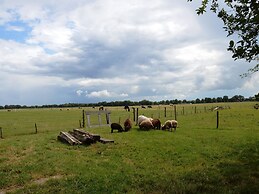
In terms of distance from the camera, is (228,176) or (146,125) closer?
(228,176)

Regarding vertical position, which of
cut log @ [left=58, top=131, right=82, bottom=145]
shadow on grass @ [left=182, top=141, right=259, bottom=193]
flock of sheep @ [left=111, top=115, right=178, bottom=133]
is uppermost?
flock of sheep @ [left=111, top=115, right=178, bottom=133]

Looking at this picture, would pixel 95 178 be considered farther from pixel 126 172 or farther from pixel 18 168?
pixel 18 168

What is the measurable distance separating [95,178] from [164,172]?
3060 mm

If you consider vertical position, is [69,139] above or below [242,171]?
above

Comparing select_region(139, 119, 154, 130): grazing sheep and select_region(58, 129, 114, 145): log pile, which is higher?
select_region(139, 119, 154, 130): grazing sheep

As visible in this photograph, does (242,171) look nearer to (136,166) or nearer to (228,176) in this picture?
(228,176)

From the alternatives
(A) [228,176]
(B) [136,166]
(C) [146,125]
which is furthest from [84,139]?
(A) [228,176]

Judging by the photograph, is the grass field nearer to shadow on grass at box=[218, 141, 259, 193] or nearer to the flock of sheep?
shadow on grass at box=[218, 141, 259, 193]

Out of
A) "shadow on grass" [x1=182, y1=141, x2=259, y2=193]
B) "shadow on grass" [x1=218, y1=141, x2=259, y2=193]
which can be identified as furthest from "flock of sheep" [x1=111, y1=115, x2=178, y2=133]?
"shadow on grass" [x1=182, y1=141, x2=259, y2=193]

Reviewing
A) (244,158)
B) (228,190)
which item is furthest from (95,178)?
(244,158)

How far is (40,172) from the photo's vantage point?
42.3ft

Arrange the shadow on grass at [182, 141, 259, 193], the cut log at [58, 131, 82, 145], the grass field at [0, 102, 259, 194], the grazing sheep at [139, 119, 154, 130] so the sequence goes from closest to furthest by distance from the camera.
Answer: the shadow on grass at [182, 141, 259, 193]
the grass field at [0, 102, 259, 194]
the cut log at [58, 131, 82, 145]
the grazing sheep at [139, 119, 154, 130]

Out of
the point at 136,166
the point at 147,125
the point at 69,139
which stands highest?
the point at 147,125

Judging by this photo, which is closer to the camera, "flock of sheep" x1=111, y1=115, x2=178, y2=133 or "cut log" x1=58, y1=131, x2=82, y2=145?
"cut log" x1=58, y1=131, x2=82, y2=145
